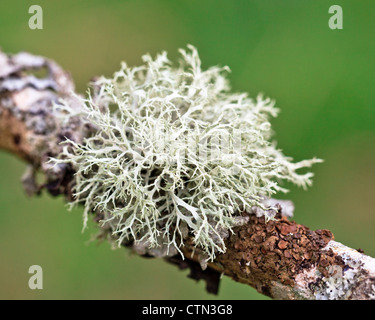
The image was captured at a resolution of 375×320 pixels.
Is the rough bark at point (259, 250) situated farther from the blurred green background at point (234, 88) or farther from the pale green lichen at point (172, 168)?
the blurred green background at point (234, 88)

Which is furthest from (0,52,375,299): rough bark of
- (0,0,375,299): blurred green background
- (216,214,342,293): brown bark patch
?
(0,0,375,299): blurred green background

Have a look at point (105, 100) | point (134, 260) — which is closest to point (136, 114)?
point (105, 100)

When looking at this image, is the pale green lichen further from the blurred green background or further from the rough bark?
the blurred green background

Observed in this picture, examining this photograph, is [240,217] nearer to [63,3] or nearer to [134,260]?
[134,260]

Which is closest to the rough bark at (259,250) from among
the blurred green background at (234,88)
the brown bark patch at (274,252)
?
the brown bark patch at (274,252)

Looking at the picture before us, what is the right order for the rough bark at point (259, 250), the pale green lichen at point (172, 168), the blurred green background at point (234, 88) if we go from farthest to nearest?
the blurred green background at point (234, 88) → the pale green lichen at point (172, 168) → the rough bark at point (259, 250)

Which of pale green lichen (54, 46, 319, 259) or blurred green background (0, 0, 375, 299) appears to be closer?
pale green lichen (54, 46, 319, 259)
